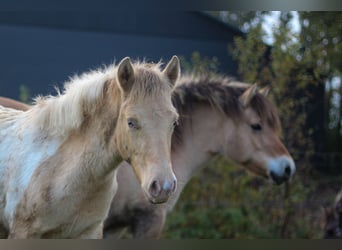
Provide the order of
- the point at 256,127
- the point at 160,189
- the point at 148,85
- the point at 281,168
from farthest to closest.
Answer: the point at 256,127 → the point at 281,168 → the point at 148,85 → the point at 160,189

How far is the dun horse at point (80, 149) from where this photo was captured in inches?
106

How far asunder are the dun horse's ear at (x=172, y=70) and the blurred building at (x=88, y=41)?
11.6 feet

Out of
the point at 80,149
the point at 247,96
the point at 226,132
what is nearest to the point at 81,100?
the point at 80,149

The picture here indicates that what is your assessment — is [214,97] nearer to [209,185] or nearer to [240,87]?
[240,87]

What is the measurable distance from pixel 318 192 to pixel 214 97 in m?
2.90

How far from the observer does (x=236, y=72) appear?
6621 mm

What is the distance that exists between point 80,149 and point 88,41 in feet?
13.1

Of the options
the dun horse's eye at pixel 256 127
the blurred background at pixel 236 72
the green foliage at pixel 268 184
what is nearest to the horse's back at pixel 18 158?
the dun horse's eye at pixel 256 127

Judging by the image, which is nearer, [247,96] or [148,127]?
[148,127]

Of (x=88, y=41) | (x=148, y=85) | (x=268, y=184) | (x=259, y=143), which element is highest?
(x=88, y=41)

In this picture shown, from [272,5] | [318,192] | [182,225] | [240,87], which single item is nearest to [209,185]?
[182,225]

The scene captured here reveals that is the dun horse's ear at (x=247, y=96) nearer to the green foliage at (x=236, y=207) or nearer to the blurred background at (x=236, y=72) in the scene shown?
the blurred background at (x=236, y=72)

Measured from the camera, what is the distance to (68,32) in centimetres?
667

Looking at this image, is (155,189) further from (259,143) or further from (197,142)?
(259,143)
